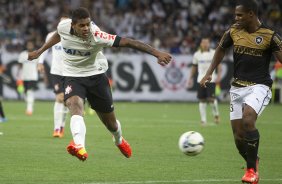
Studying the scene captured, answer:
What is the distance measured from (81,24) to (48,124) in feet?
34.3

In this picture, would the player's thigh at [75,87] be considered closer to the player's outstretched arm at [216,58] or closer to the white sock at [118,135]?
the white sock at [118,135]

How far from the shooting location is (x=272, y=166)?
472 inches

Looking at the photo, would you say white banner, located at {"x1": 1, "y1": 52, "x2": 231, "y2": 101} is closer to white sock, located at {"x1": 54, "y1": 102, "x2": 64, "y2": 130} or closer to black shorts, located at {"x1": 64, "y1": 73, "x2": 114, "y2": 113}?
white sock, located at {"x1": 54, "y1": 102, "x2": 64, "y2": 130}

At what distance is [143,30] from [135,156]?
22613 millimetres

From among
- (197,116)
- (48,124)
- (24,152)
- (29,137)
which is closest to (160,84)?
(197,116)

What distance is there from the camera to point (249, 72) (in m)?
10.3

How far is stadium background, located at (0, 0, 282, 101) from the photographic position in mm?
33000

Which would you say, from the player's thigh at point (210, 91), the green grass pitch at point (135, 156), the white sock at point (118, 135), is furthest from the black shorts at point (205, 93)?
the white sock at point (118, 135)

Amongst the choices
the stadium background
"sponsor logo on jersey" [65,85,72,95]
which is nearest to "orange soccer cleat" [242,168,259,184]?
"sponsor logo on jersey" [65,85,72,95]

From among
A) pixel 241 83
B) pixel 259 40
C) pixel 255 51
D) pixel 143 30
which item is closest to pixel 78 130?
pixel 241 83

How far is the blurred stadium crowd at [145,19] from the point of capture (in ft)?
113

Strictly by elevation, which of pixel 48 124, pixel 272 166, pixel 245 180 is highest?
pixel 245 180

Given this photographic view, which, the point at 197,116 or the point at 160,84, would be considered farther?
the point at 160,84

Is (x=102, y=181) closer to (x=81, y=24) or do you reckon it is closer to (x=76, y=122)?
(x=76, y=122)
